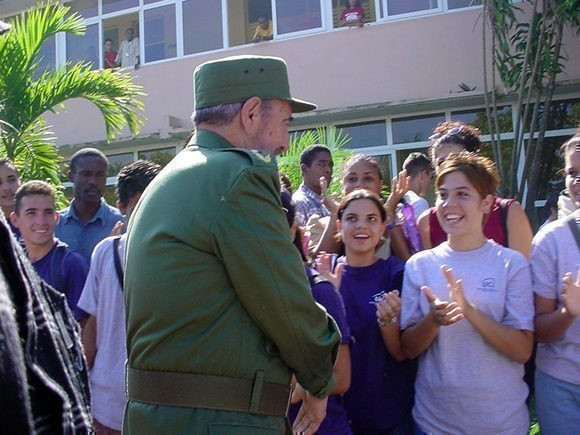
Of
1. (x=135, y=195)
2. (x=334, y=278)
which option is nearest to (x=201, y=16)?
(x=135, y=195)

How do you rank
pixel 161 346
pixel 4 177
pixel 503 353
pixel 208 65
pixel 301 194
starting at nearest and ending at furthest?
pixel 161 346, pixel 208 65, pixel 503 353, pixel 4 177, pixel 301 194

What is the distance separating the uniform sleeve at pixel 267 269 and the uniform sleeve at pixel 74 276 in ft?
6.86

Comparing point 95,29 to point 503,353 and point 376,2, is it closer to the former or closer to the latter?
point 376,2

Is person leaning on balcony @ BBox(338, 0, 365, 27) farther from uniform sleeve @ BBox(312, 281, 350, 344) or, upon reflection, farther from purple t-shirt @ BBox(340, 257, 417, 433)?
uniform sleeve @ BBox(312, 281, 350, 344)

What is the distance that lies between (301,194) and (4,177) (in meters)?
2.26

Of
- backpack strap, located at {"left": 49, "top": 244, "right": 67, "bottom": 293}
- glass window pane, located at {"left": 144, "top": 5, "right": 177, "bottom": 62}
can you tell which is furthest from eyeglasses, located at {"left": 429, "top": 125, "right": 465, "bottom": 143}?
glass window pane, located at {"left": 144, "top": 5, "right": 177, "bottom": 62}

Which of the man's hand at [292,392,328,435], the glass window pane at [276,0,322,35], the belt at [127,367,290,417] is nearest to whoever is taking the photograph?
the belt at [127,367,290,417]

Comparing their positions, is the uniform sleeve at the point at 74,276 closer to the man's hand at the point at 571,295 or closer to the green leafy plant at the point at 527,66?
the man's hand at the point at 571,295

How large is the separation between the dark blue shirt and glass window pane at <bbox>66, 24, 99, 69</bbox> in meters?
9.74

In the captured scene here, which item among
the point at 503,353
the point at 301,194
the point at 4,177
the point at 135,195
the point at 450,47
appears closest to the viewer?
the point at 503,353

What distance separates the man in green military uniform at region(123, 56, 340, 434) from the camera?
6.59ft

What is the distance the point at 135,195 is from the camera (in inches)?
151

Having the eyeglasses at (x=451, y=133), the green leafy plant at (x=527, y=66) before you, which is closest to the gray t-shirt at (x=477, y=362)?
the eyeglasses at (x=451, y=133)

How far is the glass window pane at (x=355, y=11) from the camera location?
11.4 meters
